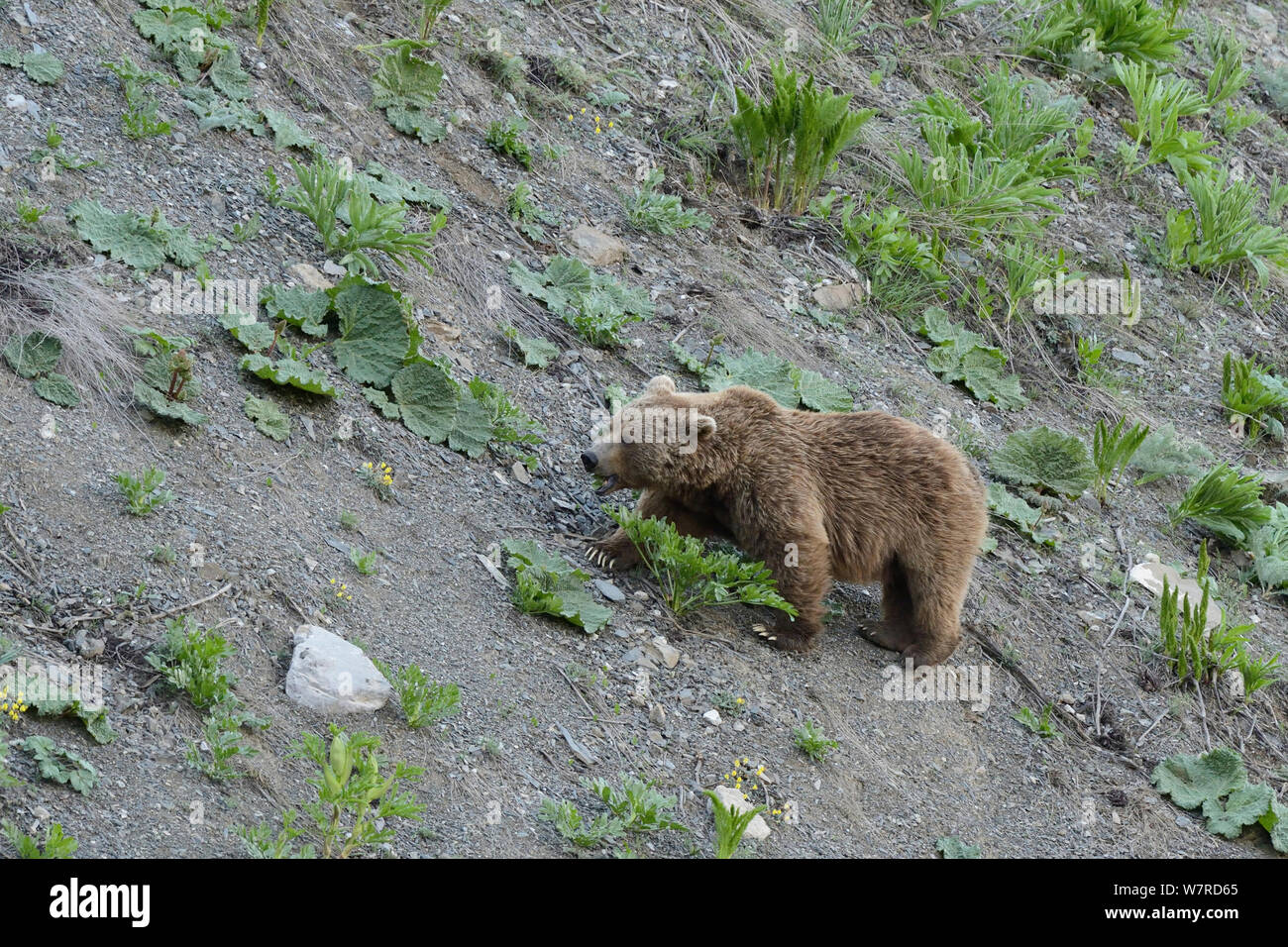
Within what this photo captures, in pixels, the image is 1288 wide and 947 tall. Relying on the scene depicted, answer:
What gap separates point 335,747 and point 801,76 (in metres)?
6.74

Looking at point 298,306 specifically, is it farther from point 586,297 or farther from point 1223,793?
point 1223,793

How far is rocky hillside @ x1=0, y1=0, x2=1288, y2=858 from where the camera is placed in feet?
13.9

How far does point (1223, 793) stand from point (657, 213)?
4.34m

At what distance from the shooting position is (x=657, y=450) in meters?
5.64

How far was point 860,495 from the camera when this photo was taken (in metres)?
5.68

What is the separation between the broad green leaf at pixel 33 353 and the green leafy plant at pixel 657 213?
362 cm

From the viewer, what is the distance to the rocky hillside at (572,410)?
425 cm

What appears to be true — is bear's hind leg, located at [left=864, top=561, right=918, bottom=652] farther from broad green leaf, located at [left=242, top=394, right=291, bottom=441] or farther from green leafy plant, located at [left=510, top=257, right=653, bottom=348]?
broad green leaf, located at [left=242, top=394, right=291, bottom=441]

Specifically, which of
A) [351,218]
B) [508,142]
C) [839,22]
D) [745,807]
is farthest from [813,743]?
[839,22]

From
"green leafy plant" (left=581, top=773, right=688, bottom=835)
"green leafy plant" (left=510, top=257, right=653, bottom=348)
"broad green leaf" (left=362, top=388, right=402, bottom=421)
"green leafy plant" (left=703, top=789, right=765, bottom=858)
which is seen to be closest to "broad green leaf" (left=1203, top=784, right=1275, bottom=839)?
"green leafy plant" (left=703, top=789, right=765, bottom=858)

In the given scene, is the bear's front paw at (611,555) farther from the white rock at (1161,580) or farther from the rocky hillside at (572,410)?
the white rock at (1161,580)

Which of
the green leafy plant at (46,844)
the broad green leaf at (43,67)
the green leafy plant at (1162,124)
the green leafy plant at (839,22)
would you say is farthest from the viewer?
the green leafy plant at (1162,124)

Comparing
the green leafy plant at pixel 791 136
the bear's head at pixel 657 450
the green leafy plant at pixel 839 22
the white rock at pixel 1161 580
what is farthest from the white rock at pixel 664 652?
the green leafy plant at pixel 839 22

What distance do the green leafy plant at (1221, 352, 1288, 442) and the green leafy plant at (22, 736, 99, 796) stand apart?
7.27m
